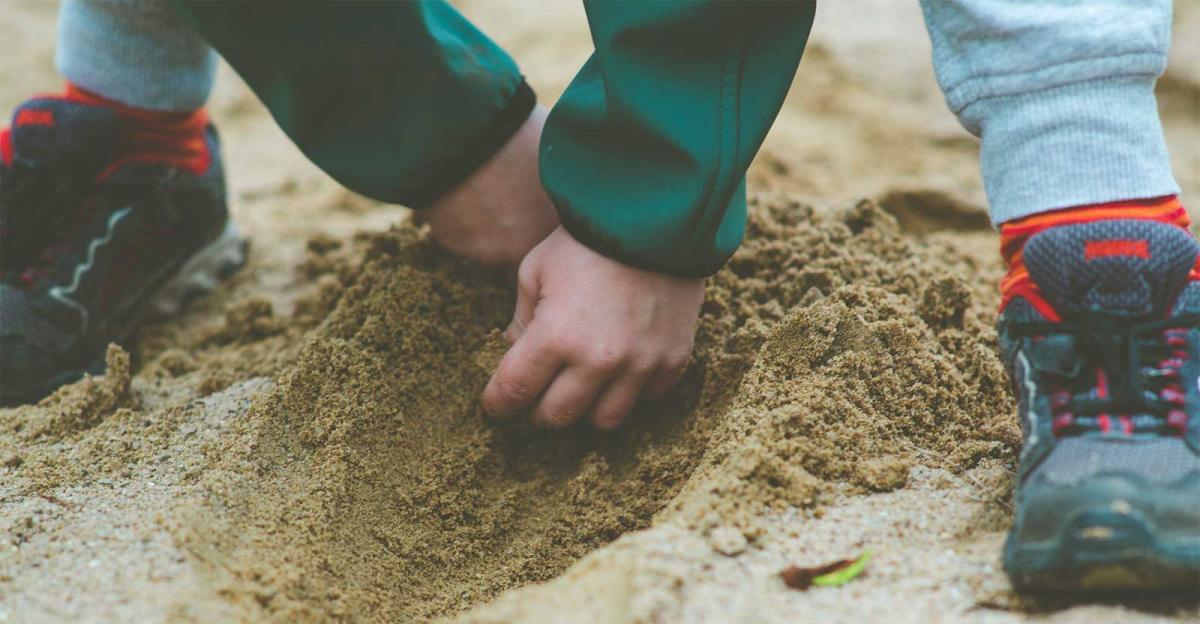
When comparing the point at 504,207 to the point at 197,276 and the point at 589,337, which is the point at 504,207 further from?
the point at 197,276

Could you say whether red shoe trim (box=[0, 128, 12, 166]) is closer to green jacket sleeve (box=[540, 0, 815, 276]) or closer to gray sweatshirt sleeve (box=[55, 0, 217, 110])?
gray sweatshirt sleeve (box=[55, 0, 217, 110])

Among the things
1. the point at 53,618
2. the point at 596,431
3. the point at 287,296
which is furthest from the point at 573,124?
the point at 287,296

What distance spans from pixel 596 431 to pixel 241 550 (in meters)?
0.42

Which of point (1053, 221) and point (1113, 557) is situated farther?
point (1053, 221)

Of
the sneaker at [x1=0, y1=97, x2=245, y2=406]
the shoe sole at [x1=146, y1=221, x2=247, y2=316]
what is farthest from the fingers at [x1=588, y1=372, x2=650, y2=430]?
the shoe sole at [x1=146, y1=221, x2=247, y2=316]

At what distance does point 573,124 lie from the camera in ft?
3.56

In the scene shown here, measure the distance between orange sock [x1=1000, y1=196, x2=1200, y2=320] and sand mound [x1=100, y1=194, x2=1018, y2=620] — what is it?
0.51 ft

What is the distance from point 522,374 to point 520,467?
139mm

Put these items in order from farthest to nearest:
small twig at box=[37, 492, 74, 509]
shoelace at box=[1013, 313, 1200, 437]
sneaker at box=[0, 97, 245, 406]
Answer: sneaker at box=[0, 97, 245, 406], small twig at box=[37, 492, 74, 509], shoelace at box=[1013, 313, 1200, 437]

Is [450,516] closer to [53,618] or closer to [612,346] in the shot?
[612,346]

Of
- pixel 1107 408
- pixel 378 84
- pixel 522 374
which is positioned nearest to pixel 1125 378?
pixel 1107 408

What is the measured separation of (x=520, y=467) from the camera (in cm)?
122

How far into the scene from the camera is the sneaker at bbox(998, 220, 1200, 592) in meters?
0.82

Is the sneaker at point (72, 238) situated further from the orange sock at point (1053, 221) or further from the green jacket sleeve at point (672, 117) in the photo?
the orange sock at point (1053, 221)
